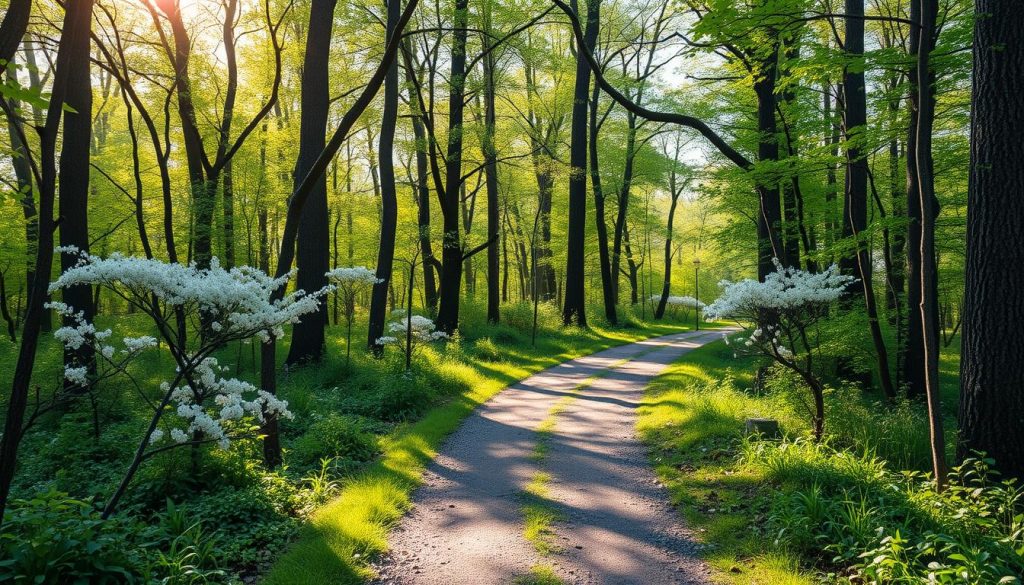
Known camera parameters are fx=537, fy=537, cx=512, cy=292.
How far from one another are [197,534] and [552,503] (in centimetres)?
293

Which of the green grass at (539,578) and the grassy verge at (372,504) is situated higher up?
the grassy verge at (372,504)

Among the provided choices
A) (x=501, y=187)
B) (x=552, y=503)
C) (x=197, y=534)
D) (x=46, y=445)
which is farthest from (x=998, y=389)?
(x=501, y=187)

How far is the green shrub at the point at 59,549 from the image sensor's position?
2.81 metres

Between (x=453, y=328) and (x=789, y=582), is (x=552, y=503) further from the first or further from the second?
(x=453, y=328)

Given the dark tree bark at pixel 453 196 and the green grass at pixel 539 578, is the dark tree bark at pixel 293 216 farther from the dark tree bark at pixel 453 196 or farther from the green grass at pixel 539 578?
the dark tree bark at pixel 453 196

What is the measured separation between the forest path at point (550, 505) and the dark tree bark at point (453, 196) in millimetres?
6723

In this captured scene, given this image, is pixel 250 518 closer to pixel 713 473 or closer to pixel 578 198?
pixel 713 473

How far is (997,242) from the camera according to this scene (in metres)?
4.50

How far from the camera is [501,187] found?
24.0 meters

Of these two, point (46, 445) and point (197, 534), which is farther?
point (46, 445)

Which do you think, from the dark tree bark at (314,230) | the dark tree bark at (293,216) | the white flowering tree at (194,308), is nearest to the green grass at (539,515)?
the white flowering tree at (194,308)

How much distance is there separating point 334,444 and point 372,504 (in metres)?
1.90

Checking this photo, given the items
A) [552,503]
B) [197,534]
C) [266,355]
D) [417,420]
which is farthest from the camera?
[417,420]

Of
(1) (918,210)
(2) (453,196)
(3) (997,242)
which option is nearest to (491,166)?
(2) (453,196)
